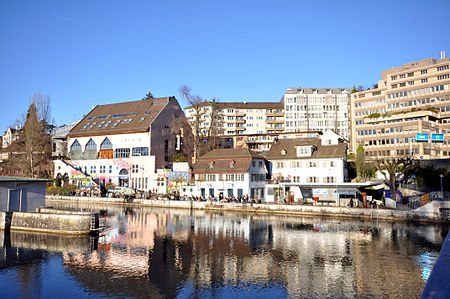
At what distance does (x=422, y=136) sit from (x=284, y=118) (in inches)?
2406

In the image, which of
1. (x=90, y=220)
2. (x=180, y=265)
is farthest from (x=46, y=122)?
(x=180, y=265)

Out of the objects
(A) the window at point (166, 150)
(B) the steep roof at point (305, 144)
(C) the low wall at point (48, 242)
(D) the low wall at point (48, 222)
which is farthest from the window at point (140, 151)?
(C) the low wall at point (48, 242)

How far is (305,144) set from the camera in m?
63.7

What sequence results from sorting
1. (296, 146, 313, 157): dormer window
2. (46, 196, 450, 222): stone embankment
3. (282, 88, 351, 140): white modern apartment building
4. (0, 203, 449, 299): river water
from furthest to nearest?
(282, 88, 351, 140): white modern apartment building, (296, 146, 313, 157): dormer window, (46, 196, 450, 222): stone embankment, (0, 203, 449, 299): river water

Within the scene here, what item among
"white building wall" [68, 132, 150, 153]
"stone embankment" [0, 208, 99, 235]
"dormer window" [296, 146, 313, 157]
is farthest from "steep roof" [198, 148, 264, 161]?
"stone embankment" [0, 208, 99, 235]

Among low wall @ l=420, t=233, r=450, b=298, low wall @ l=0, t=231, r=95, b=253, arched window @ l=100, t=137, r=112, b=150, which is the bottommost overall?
low wall @ l=0, t=231, r=95, b=253

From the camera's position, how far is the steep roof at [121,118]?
8043 centimetres

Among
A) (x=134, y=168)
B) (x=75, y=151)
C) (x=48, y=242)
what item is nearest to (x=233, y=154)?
(x=134, y=168)

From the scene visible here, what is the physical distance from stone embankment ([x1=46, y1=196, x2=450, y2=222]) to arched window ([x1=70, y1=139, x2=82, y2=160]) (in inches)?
787

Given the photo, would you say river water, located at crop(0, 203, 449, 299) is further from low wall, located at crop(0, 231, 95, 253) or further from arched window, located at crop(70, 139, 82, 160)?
arched window, located at crop(70, 139, 82, 160)

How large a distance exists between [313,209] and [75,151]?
2431 inches

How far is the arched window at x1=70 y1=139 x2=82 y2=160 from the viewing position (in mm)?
85719

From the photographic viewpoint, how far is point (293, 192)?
6097 centimetres

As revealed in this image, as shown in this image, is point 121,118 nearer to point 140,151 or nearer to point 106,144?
point 106,144
